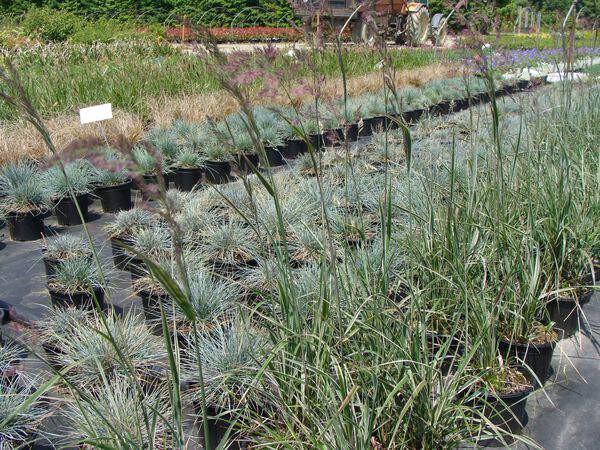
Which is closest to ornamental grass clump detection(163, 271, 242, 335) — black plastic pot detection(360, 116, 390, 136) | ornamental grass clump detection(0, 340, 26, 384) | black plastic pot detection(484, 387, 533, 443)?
ornamental grass clump detection(0, 340, 26, 384)

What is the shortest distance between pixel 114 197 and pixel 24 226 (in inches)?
28.0

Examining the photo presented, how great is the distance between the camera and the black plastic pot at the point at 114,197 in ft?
14.7

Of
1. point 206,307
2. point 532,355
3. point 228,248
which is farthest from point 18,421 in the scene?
point 532,355

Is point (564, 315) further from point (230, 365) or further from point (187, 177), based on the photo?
point (187, 177)

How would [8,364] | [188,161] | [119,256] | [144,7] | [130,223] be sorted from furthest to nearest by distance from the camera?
[144,7] → [188,161] → [130,223] → [119,256] → [8,364]

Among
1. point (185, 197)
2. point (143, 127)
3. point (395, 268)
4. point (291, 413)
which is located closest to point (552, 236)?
point (395, 268)

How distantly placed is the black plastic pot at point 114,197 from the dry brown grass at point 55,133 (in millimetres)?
375

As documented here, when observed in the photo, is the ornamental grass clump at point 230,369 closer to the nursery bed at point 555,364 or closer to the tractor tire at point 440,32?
the nursery bed at point 555,364

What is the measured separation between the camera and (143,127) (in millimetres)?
6301

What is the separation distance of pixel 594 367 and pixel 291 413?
1.38m

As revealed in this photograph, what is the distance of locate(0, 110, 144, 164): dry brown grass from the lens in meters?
5.02

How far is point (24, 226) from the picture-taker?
3.97 m

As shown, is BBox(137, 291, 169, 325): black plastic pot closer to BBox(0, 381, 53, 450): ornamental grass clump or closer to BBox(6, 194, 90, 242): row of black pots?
BBox(0, 381, 53, 450): ornamental grass clump

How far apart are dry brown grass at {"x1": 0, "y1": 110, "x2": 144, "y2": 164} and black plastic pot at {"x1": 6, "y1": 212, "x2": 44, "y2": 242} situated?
0.75 metres
